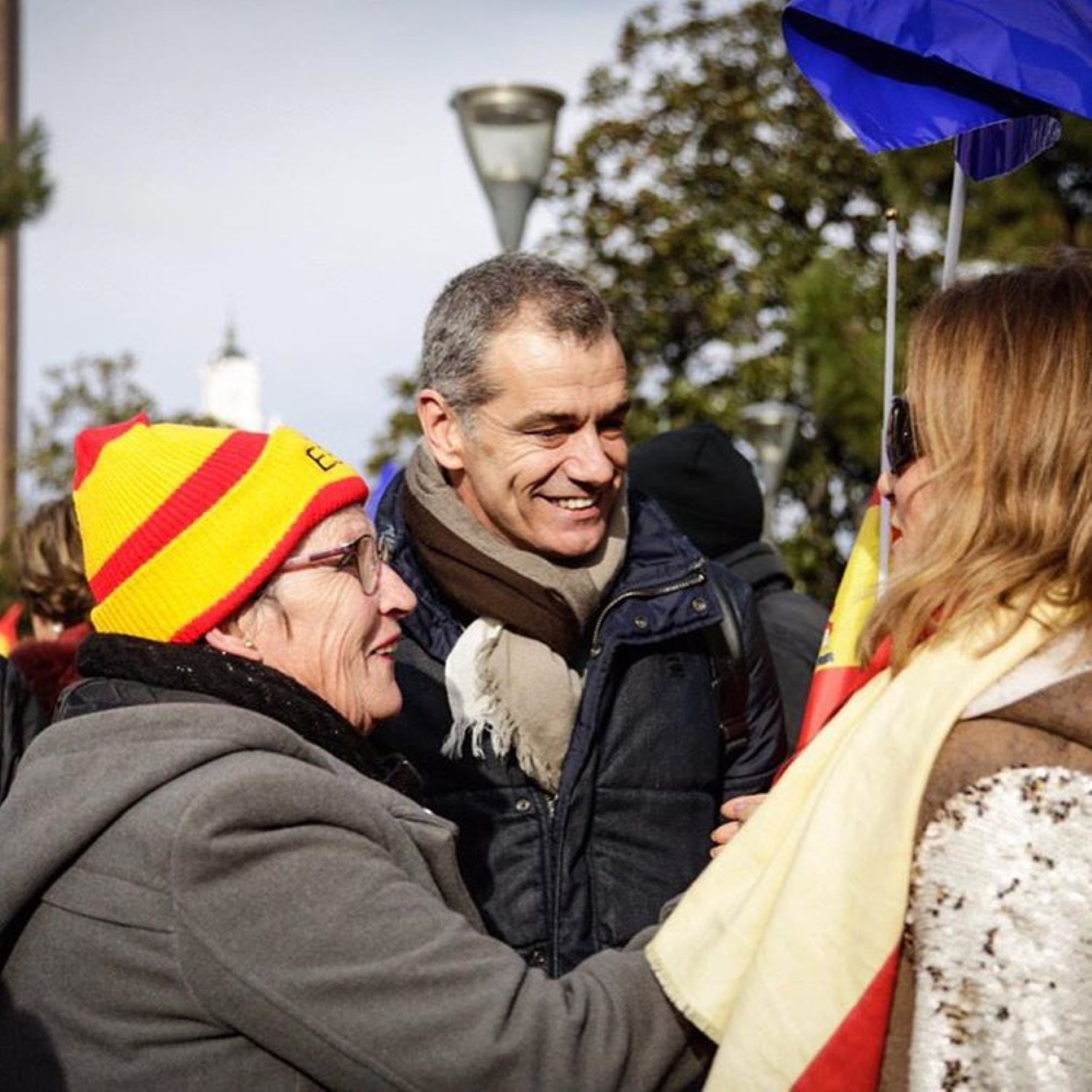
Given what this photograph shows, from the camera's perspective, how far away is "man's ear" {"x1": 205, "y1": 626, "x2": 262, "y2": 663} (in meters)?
2.52

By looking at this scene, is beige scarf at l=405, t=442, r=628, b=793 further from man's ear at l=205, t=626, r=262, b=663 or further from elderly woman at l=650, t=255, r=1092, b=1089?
elderly woman at l=650, t=255, r=1092, b=1089

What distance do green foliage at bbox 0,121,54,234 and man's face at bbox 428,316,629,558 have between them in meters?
13.1

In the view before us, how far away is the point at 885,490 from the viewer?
8.13ft

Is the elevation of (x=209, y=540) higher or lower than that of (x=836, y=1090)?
higher

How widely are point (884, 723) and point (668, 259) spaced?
60.2 feet

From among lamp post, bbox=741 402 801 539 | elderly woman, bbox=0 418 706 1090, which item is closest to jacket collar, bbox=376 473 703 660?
elderly woman, bbox=0 418 706 1090

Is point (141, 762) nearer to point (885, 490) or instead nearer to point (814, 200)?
point (885, 490)

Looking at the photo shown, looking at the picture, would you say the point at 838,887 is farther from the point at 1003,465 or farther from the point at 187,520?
the point at 187,520

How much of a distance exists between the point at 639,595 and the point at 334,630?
2.89 feet

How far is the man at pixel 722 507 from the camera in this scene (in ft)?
15.7

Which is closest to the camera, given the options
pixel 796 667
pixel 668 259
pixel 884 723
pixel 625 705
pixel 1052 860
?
pixel 1052 860

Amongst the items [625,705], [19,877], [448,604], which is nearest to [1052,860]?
[19,877]

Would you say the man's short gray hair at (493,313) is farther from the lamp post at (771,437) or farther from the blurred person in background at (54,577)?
the lamp post at (771,437)

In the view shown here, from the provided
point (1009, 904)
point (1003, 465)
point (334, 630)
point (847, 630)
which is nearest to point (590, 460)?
point (847, 630)
